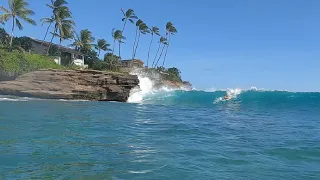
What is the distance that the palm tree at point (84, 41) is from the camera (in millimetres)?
57812

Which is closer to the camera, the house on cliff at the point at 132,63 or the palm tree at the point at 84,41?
the palm tree at the point at 84,41

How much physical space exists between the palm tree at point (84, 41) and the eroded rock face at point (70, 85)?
84.4ft

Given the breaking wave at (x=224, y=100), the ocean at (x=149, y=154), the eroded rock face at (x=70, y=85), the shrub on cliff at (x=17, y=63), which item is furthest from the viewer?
the breaking wave at (x=224, y=100)

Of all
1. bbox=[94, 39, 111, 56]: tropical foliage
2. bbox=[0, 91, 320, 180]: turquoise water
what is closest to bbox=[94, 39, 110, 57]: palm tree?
bbox=[94, 39, 111, 56]: tropical foliage

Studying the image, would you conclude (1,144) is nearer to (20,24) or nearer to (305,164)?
(305,164)

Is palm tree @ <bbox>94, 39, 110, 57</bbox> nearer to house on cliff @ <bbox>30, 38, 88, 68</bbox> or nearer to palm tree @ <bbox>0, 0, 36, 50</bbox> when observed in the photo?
house on cliff @ <bbox>30, 38, 88, 68</bbox>

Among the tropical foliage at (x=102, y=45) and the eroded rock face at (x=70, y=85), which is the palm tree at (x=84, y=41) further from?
the eroded rock face at (x=70, y=85)

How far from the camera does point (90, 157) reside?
286 inches

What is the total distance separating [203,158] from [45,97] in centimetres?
2604

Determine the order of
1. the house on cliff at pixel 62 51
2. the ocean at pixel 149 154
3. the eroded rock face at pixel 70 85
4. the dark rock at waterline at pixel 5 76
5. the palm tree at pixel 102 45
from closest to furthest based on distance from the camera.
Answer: the ocean at pixel 149 154
the eroded rock face at pixel 70 85
the dark rock at waterline at pixel 5 76
the house on cliff at pixel 62 51
the palm tree at pixel 102 45

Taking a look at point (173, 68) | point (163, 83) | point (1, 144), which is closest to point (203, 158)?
point (1, 144)

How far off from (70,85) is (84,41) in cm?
2900

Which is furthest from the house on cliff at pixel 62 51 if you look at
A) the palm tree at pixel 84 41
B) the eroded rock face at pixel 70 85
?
the eroded rock face at pixel 70 85

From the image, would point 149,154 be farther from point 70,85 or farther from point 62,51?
point 62,51
